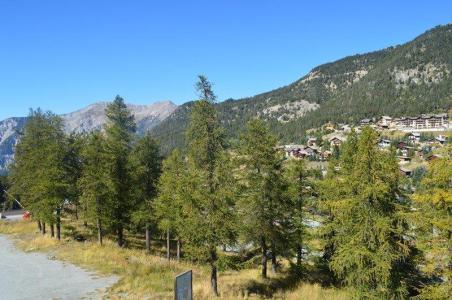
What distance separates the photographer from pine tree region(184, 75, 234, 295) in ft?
68.8

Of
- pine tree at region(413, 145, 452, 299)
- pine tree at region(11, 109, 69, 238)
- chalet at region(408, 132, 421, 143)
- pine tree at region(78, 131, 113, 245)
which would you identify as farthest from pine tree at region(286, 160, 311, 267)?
chalet at region(408, 132, 421, 143)

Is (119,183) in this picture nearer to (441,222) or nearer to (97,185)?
(97,185)

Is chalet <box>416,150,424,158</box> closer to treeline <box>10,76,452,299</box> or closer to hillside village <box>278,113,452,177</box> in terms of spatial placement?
hillside village <box>278,113,452,177</box>

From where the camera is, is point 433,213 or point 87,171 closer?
point 433,213

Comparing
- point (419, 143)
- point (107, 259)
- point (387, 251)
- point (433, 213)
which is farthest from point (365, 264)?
point (419, 143)

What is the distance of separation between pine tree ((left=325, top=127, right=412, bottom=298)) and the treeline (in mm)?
59

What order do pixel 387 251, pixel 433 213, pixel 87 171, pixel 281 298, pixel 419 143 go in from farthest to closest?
1. pixel 419 143
2. pixel 87 171
3. pixel 281 298
4. pixel 387 251
5. pixel 433 213

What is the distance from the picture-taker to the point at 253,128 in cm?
2722

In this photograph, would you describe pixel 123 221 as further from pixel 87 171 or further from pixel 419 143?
pixel 419 143

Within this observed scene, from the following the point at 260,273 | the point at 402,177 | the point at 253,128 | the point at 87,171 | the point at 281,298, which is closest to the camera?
the point at 402,177

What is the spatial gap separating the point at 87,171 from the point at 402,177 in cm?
2447

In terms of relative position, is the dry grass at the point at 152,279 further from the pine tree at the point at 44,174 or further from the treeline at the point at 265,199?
the pine tree at the point at 44,174


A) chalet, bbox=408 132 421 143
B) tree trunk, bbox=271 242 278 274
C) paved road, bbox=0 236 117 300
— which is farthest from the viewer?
chalet, bbox=408 132 421 143

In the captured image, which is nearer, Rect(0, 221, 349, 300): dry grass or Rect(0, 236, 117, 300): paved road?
Rect(0, 236, 117, 300): paved road
